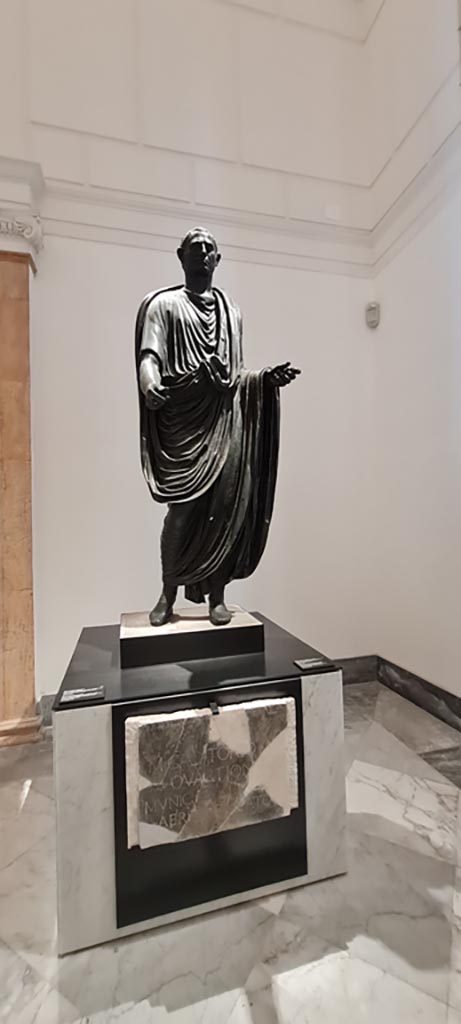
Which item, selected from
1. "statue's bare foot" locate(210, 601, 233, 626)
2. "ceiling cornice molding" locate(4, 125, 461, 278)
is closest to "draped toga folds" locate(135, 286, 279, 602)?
"statue's bare foot" locate(210, 601, 233, 626)

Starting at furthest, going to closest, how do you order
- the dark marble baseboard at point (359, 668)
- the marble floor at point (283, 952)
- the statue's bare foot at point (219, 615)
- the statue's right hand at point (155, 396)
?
the dark marble baseboard at point (359, 668) < the statue's bare foot at point (219, 615) < the statue's right hand at point (155, 396) < the marble floor at point (283, 952)

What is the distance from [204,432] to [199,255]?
1.93 ft

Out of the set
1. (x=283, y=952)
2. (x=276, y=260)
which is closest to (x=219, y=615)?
(x=283, y=952)

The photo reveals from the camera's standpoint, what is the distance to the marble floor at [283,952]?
115 centimetres

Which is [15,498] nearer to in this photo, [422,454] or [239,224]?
[239,224]

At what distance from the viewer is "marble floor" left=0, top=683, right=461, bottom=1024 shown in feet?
3.77

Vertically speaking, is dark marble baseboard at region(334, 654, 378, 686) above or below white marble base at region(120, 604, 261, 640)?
below

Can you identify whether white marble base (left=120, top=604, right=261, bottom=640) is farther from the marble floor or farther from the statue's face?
the statue's face

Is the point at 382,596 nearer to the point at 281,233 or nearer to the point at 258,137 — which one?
the point at 281,233

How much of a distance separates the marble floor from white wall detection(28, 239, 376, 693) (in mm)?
1315

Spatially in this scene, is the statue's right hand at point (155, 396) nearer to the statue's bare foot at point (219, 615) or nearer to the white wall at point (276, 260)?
the statue's bare foot at point (219, 615)

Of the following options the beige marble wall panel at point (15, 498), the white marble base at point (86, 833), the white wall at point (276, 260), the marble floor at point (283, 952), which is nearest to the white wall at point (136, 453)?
the white wall at point (276, 260)

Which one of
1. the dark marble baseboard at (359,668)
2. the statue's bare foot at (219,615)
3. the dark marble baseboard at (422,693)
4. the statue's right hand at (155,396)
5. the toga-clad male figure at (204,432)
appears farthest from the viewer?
the dark marble baseboard at (359,668)

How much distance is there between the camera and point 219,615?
178cm
